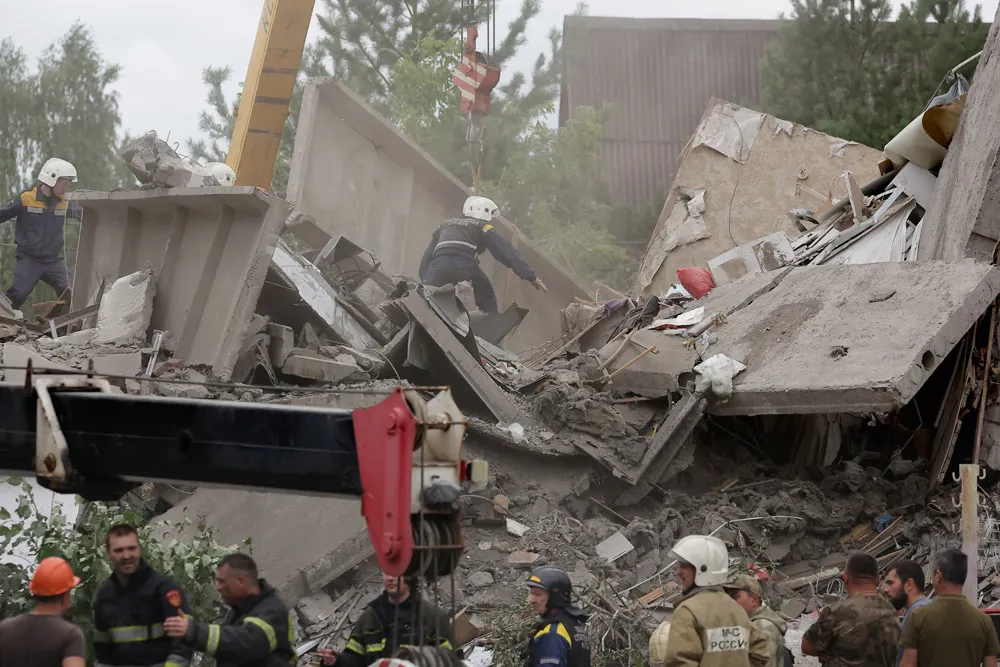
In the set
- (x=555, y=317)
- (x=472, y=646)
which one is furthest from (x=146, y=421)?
(x=555, y=317)

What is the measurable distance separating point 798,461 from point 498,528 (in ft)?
7.75

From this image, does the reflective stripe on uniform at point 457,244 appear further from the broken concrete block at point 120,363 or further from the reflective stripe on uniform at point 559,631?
the reflective stripe on uniform at point 559,631

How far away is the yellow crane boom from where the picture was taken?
11.4 metres

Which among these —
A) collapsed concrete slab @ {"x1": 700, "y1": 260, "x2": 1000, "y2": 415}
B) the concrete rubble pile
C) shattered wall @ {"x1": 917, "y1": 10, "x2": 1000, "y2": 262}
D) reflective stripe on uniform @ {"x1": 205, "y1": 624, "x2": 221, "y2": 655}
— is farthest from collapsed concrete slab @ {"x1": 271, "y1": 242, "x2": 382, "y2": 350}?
reflective stripe on uniform @ {"x1": 205, "y1": 624, "x2": 221, "y2": 655}

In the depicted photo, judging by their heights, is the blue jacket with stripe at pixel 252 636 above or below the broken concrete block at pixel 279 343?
below

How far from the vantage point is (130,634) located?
14.6 feet

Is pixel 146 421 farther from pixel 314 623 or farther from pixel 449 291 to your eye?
pixel 449 291

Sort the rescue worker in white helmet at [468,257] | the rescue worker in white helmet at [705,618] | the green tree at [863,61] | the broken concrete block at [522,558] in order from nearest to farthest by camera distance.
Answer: the rescue worker in white helmet at [705,618]
the broken concrete block at [522,558]
the rescue worker in white helmet at [468,257]
the green tree at [863,61]

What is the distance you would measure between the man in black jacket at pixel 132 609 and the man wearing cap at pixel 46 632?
0.25 m

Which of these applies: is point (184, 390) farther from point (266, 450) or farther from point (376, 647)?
point (266, 450)

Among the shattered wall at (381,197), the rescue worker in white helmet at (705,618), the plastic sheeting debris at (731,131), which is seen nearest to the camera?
the rescue worker in white helmet at (705,618)

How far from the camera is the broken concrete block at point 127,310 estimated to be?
26.2 feet

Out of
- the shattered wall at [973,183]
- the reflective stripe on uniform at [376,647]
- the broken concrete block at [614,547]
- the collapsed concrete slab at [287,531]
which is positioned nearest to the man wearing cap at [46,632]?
the reflective stripe on uniform at [376,647]

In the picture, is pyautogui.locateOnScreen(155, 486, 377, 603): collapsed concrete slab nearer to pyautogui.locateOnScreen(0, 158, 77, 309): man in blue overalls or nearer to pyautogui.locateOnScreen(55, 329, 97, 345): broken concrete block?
pyautogui.locateOnScreen(55, 329, 97, 345): broken concrete block
